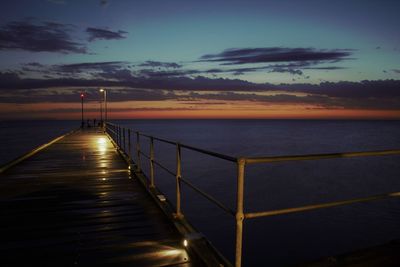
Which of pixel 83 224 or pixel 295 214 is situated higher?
pixel 83 224

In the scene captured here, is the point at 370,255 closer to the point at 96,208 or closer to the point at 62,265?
the point at 62,265

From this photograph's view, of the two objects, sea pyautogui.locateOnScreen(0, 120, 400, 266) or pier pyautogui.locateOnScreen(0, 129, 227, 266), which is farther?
sea pyautogui.locateOnScreen(0, 120, 400, 266)

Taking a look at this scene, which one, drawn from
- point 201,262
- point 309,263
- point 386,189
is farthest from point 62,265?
point 386,189

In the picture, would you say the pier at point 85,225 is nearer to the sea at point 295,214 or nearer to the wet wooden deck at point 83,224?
the wet wooden deck at point 83,224

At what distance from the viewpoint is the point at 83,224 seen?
14.2 feet

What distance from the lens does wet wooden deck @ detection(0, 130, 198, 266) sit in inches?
131

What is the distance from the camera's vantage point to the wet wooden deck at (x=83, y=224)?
3.33 metres

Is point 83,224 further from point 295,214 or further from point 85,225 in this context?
point 295,214

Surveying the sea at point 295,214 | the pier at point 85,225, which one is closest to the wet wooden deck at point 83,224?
the pier at point 85,225

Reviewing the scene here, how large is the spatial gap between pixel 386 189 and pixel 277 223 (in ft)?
51.0

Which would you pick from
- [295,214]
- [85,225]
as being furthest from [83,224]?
[295,214]

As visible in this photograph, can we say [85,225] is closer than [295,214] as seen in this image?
Yes

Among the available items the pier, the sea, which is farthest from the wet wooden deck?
the sea

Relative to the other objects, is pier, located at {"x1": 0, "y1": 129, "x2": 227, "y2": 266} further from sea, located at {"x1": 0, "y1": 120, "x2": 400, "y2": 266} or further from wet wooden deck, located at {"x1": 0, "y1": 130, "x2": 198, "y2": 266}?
sea, located at {"x1": 0, "y1": 120, "x2": 400, "y2": 266}
